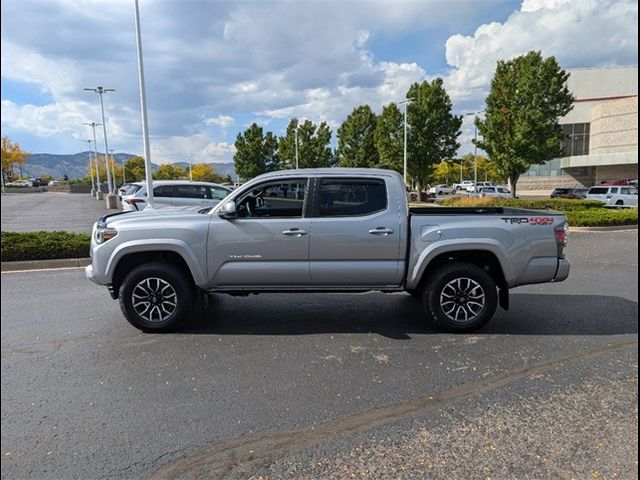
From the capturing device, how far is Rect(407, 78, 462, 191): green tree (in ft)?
98.5

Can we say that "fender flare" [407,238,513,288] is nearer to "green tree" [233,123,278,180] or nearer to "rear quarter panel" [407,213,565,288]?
"rear quarter panel" [407,213,565,288]

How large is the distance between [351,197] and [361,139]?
1400 inches

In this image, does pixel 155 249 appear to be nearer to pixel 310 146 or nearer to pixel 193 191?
pixel 193 191

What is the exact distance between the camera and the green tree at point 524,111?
2436 centimetres

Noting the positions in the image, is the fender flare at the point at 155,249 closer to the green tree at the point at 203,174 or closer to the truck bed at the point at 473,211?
the truck bed at the point at 473,211

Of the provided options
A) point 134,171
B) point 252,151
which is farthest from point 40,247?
point 134,171

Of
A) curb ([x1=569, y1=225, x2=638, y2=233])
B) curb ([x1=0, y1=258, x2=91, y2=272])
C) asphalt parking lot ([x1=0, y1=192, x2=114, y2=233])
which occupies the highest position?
asphalt parking lot ([x1=0, y1=192, x2=114, y2=233])

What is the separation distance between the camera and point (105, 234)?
484 cm

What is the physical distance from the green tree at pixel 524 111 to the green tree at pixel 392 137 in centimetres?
686

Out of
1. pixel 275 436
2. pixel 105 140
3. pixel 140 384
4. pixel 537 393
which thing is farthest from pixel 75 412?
pixel 105 140

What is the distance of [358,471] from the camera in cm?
260

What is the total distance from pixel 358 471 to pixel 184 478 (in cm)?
104

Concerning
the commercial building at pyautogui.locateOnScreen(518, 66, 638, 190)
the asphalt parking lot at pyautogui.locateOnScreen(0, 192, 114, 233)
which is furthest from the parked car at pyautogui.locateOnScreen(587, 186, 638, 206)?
the asphalt parking lot at pyautogui.locateOnScreen(0, 192, 114, 233)

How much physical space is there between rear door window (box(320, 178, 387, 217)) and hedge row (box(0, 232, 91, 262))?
650 centimetres
